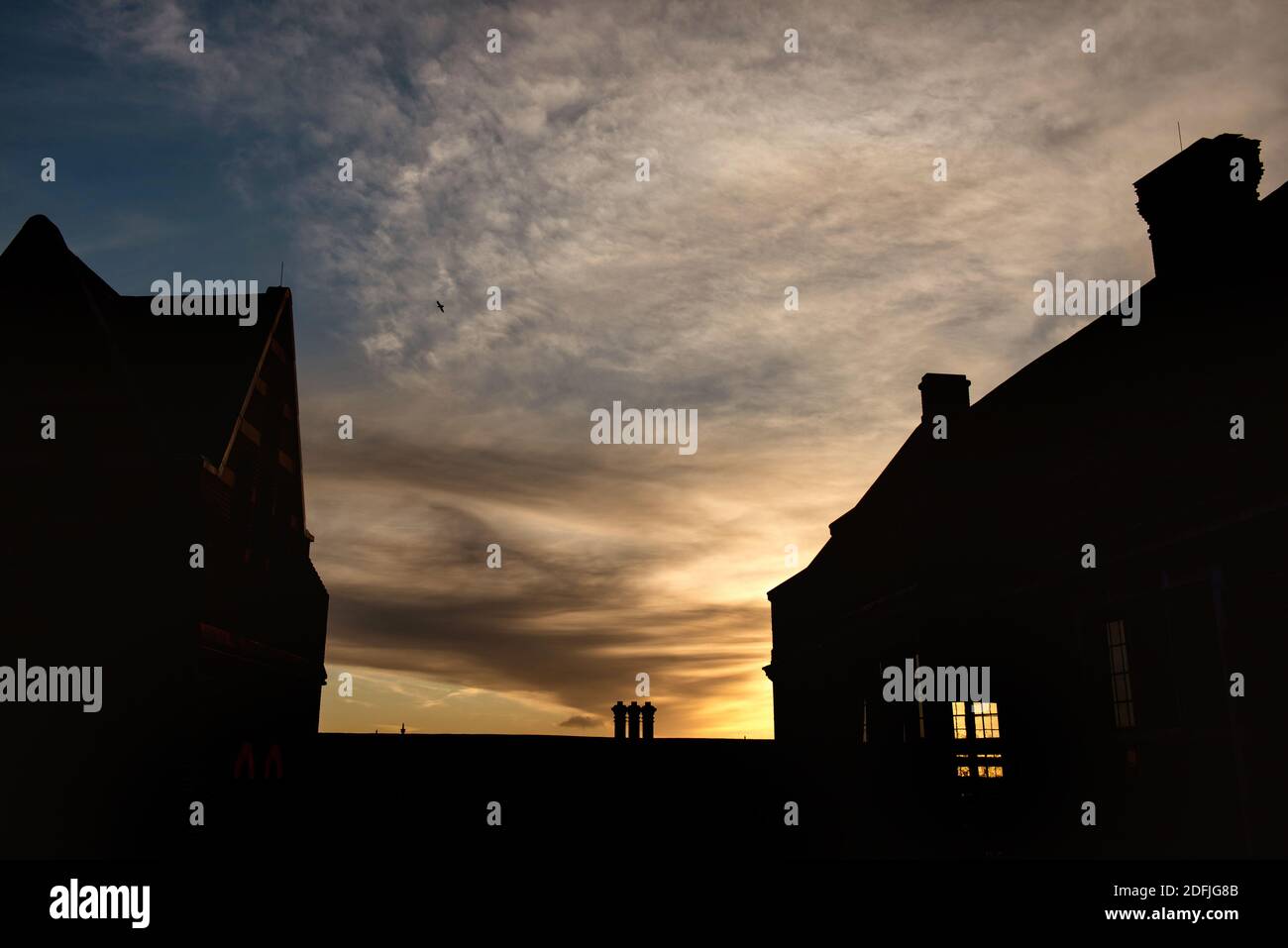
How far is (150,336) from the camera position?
61.5ft

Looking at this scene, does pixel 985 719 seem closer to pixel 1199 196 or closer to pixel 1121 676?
pixel 1121 676

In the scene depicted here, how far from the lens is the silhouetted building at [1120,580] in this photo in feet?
38.7

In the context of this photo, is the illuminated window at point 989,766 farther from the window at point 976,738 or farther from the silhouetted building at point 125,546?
the silhouetted building at point 125,546

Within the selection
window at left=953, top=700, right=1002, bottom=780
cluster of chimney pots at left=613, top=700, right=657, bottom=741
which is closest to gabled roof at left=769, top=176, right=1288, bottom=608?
window at left=953, top=700, right=1002, bottom=780

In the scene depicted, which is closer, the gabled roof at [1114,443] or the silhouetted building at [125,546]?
the gabled roof at [1114,443]

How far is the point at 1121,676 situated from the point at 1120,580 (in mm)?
1487

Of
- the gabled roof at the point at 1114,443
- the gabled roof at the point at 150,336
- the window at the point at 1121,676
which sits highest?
the gabled roof at the point at 150,336

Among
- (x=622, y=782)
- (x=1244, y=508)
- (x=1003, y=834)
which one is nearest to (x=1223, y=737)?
(x=1244, y=508)

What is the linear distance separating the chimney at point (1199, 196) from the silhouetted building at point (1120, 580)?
0.13 ft

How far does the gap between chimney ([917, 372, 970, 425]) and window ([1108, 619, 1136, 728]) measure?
36.7ft

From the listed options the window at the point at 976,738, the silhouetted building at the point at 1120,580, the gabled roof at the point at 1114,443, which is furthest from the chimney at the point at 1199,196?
the window at the point at 976,738

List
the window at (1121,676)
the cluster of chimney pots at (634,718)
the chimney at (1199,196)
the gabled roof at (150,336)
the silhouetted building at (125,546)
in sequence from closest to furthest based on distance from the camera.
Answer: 1. the window at (1121,676)
2. the silhouetted building at (125,546)
3. the chimney at (1199,196)
4. the gabled roof at (150,336)
5. the cluster of chimney pots at (634,718)
